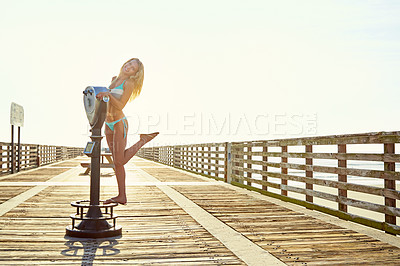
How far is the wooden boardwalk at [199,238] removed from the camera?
3.88 m

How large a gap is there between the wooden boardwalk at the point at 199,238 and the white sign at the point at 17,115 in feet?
33.3

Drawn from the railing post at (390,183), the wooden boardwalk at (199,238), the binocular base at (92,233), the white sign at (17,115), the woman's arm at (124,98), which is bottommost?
the wooden boardwalk at (199,238)

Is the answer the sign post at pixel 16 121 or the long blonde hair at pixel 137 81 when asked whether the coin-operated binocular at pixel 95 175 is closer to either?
the long blonde hair at pixel 137 81

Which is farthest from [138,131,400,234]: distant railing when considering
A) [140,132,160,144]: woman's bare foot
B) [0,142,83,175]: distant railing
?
[0,142,83,175]: distant railing

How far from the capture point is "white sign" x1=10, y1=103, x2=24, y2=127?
16814 mm

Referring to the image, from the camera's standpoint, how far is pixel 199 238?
4727mm

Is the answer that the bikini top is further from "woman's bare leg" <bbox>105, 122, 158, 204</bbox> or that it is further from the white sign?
the white sign

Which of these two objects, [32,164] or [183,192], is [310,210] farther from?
[32,164]

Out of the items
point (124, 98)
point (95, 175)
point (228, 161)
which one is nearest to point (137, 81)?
point (124, 98)

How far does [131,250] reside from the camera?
13.7 ft

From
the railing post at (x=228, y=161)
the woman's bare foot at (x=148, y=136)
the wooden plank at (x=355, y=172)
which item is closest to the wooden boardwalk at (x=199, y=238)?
the wooden plank at (x=355, y=172)

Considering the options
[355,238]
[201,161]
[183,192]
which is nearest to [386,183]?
[355,238]

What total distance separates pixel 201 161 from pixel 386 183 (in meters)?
11.7

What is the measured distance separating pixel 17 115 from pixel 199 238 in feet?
49.5
